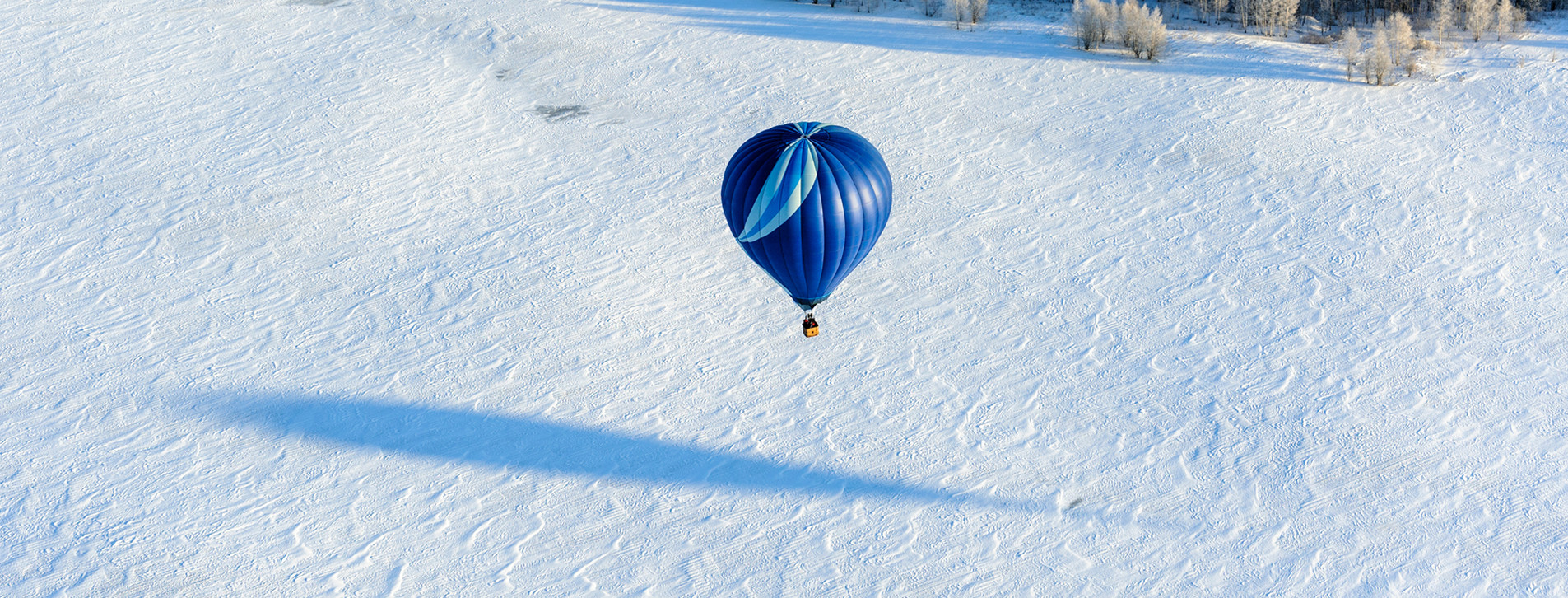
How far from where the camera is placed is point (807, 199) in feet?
38.0

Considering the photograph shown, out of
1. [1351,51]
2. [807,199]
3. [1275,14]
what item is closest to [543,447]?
[807,199]

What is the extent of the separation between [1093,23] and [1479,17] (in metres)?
5.27

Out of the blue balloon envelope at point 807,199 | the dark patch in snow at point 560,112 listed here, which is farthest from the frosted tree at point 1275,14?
the blue balloon envelope at point 807,199

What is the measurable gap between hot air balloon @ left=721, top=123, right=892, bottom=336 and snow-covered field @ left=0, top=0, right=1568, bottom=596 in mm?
1715

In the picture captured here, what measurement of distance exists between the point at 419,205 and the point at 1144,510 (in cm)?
904

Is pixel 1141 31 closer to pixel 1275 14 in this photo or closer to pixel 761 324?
pixel 1275 14

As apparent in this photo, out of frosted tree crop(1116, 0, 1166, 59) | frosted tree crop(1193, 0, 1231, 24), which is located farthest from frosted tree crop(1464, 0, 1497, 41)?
frosted tree crop(1116, 0, 1166, 59)

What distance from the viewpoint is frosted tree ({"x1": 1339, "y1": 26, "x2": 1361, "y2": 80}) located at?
59.9ft

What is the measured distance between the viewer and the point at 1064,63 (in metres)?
18.8

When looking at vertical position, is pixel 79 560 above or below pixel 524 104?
below

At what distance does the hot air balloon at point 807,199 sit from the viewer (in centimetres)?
1157

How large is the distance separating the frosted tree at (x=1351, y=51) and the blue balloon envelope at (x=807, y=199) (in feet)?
29.7

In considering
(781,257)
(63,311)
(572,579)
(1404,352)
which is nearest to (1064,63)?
(1404,352)

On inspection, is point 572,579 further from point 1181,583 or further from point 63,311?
point 63,311
